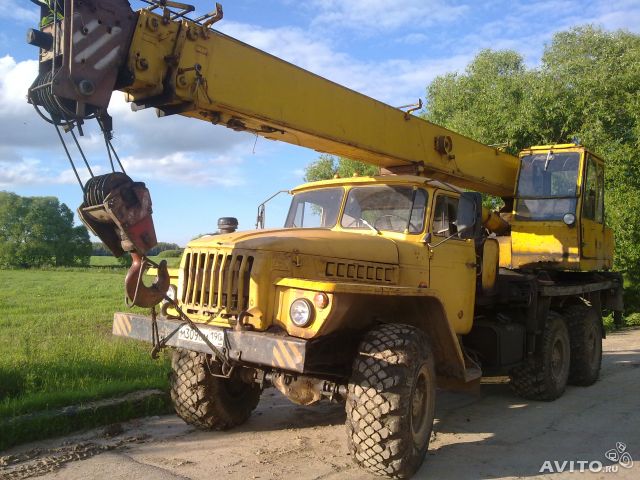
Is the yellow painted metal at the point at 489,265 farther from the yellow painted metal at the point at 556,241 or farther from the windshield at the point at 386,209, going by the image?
the yellow painted metal at the point at 556,241

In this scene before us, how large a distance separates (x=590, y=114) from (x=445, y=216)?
15.6m

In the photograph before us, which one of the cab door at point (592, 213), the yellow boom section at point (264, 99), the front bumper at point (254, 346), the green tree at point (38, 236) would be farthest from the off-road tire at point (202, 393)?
the green tree at point (38, 236)

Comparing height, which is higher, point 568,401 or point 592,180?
point 592,180

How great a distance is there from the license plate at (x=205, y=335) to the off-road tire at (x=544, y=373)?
4.50 meters

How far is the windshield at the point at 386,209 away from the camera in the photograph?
5.73 metres

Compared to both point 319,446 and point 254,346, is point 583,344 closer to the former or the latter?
point 319,446

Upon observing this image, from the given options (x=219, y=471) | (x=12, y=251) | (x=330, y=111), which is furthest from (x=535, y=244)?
(x=12, y=251)

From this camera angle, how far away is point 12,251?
68.6 m

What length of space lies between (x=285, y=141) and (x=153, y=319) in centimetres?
211

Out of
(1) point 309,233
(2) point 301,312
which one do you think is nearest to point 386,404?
(2) point 301,312

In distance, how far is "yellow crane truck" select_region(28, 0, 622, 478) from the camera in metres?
4.00

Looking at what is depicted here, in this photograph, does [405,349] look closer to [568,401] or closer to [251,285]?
[251,285]

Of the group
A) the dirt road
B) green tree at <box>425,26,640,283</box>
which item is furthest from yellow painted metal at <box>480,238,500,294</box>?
green tree at <box>425,26,640,283</box>

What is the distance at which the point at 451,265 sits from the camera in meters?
5.85
